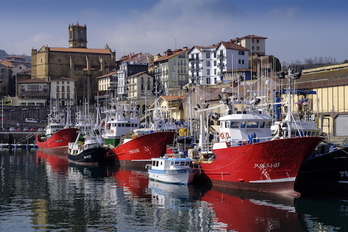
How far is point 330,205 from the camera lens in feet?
96.1

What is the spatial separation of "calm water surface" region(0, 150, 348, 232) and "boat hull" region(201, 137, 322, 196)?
729 mm

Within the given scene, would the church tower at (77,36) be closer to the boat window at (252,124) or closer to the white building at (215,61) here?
the white building at (215,61)

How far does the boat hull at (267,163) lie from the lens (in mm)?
30094

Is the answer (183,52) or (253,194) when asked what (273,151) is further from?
(183,52)

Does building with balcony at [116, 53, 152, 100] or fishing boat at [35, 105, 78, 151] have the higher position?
building with balcony at [116, 53, 152, 100]

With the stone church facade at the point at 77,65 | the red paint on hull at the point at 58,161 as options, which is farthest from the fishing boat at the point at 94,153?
the stone church facade at the point at 77,65

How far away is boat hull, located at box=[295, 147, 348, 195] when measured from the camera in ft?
104

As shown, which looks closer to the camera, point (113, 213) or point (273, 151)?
point (113, 213)

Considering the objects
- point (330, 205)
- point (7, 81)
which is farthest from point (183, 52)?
point (330, 205)

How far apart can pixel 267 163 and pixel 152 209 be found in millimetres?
7615

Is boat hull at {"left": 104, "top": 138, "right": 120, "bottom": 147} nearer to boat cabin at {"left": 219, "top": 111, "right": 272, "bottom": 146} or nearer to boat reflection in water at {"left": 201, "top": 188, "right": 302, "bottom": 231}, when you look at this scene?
boat cabin at {"left": 219, "top": 111, "right": 272, "bottom": 146}

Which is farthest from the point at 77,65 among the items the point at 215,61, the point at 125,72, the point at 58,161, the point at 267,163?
the point at 267,163

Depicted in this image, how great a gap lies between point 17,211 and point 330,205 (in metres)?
17.7

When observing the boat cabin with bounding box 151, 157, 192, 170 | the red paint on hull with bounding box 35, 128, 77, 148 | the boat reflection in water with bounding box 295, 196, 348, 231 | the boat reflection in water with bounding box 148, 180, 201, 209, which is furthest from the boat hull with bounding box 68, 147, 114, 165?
the boat reflection in water with bounding box 295, 196, 348, 231
